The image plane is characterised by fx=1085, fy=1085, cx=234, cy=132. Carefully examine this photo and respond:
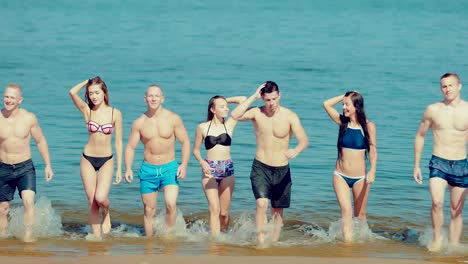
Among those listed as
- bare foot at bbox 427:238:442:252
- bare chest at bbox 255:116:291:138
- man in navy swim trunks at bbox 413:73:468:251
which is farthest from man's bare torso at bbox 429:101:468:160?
bare chest at bbox 255:116:291:138

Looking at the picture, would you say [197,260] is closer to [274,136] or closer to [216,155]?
[216,155]

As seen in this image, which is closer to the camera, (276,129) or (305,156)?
(276,129)

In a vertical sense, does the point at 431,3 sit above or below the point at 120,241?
above

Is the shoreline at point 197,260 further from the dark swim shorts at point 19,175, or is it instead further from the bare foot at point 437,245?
the dark swim shorts at point 19,175

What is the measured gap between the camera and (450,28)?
52.3 metres

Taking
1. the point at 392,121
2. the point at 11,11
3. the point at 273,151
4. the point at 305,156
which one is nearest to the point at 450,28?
the point at 11,11

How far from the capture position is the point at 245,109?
520 inches

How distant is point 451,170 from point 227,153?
2752mm

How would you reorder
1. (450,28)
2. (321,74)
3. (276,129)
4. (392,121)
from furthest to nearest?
(450,28) → (321,74) → (392,121) → (276,129)

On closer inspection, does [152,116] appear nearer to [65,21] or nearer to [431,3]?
[65,21]

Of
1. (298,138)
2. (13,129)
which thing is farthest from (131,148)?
(298,138)

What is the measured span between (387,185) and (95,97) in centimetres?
698

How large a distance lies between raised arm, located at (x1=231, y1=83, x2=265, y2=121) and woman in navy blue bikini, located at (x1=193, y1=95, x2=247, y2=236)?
0.53 ft

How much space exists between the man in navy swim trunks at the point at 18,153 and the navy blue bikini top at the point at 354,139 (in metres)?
3.63
